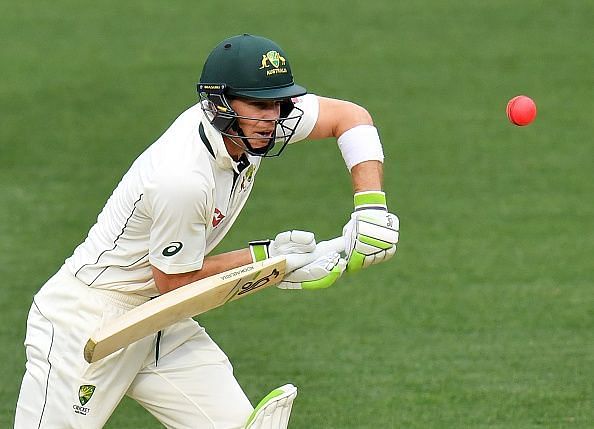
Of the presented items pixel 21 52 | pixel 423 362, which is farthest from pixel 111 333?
pixel 21 52

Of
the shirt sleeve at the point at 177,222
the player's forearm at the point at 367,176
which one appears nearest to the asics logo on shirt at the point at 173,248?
the shirt sleeve at the point at 177,222

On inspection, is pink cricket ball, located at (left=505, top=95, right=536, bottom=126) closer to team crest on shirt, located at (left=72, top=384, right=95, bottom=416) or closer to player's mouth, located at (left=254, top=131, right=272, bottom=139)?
player's mouth, located at (left=254, top=131, right=272, bottom=139)

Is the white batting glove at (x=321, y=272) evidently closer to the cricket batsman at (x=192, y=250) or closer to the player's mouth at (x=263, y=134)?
the cricket batsman at (x=192, y=250)

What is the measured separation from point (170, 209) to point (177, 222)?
0.06m

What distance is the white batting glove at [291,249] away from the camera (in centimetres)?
455

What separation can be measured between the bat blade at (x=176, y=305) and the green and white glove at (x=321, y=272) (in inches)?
3.3

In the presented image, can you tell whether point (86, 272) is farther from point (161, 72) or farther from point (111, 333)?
point (161, 72)

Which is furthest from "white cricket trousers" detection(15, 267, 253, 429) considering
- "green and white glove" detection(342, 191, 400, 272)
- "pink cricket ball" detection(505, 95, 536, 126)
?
"pink cricket ball" detection(505, 95, 536, 126)

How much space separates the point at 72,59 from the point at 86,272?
9.23 metres

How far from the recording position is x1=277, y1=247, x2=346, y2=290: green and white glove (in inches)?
177

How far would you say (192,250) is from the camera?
14.4 feet

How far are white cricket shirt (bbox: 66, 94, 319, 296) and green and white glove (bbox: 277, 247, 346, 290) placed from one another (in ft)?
1.18

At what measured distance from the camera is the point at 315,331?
24.0 ft

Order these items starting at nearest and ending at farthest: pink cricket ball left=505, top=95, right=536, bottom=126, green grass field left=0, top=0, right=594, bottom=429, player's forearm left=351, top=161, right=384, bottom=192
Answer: player's forearm left=351, top=161, right=384, bottom=192
pink cricket ball left=505, top=95, right=536, bottom=126
green grass field left=0, top=0, right=594, bottom=429
